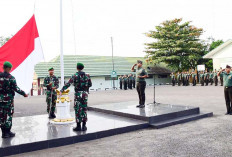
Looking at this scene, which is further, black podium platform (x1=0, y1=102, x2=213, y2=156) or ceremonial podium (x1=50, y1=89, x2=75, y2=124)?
ceremonial podium (x1=50, y1=89, x2=75, y2=124)

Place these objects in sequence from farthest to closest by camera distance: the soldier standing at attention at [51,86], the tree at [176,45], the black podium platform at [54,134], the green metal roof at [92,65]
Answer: the tree at [176,45]
the green metal roof at [92,65]
the soldier standing at attention at [51,86]
the black podium platform at [54,134]

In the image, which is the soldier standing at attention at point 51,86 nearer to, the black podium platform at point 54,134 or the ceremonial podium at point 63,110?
the ceremonial podium at point 63,110

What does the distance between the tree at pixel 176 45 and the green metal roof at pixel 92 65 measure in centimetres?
550

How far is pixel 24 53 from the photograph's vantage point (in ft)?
22.0

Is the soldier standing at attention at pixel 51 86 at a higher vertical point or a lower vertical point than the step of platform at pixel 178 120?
higher

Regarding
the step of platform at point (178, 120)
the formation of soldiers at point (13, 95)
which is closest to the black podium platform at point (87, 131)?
the step of platform at point (178, 120)

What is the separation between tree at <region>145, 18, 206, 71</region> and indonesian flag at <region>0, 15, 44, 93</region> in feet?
102

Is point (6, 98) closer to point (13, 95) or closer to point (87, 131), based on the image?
point (13, 95)

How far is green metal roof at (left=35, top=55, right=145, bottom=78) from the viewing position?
3188 cm

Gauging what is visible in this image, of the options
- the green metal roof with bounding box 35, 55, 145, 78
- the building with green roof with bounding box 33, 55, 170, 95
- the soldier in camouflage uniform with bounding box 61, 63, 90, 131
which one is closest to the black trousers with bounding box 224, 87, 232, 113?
the soldier in camouflage uniform with bounding box 61, 63, 90, 131

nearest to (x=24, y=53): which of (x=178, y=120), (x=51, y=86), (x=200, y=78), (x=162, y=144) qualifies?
(x=51, y=86)

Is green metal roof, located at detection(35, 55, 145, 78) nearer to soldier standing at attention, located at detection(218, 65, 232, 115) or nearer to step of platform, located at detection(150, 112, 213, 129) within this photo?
step of platform, located at detection(150, 112, 213, 129)

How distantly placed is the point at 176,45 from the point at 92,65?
14.2m

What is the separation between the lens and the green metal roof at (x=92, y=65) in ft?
105
